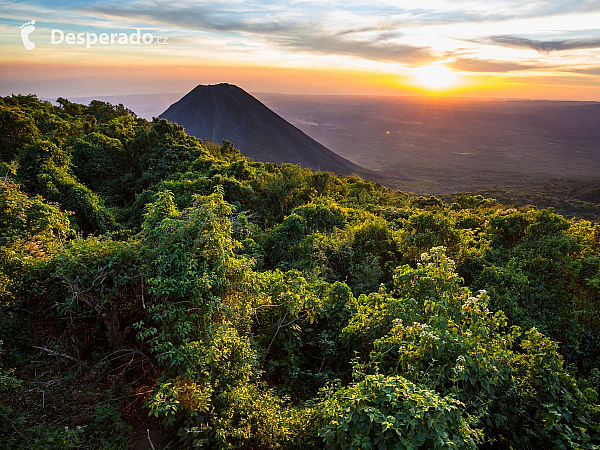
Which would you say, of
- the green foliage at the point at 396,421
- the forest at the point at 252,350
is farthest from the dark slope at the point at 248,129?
the green foliage at the point at 396,421

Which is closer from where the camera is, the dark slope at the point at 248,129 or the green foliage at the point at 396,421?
the green foliage at the point at 396,421

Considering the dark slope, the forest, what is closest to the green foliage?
the forest

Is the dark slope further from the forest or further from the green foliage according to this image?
the green foliage

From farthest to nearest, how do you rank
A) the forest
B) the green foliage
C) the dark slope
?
1. the dark slope
2. the forest
3. the green foliage

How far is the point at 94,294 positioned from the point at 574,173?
13517 centimetres

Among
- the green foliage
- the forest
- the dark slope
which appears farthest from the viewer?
the dark slope

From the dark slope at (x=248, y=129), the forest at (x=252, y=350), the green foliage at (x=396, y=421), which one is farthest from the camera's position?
the dark slope at (x=248, y=129)

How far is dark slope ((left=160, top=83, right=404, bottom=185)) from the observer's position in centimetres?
8856

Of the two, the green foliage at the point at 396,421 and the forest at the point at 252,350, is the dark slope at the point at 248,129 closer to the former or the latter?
the forest at the point at 252,350

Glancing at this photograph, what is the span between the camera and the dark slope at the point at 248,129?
8856 cm

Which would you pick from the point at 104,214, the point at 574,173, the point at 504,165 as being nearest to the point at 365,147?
the point at 504,165

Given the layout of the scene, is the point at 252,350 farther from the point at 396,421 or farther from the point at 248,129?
the point at 248,129

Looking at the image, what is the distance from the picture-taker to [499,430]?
4.73 metres

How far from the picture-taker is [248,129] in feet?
314
